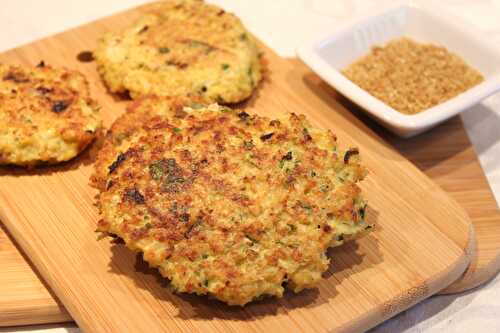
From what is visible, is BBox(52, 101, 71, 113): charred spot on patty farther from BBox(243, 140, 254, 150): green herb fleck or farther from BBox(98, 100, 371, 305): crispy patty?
BBox(243, 140, 254, 150): green herb fleck

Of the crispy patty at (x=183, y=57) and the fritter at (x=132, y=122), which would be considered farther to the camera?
the crispy patty at (x=183, y=57)

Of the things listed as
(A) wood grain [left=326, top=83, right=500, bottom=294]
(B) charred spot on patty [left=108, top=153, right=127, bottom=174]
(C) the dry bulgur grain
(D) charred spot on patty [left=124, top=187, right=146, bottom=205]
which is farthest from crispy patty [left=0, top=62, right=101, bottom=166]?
(C) the dry bulgur grain

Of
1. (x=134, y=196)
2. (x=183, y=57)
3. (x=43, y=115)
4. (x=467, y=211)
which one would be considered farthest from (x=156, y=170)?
(x=467, y=211)

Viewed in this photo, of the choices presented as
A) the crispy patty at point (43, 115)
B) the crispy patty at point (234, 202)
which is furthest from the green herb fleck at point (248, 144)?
the crispy patty at point (43, 115)

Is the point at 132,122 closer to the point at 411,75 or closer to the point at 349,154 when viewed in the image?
the point at 349,154

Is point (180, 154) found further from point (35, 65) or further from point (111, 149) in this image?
point (35, 65)

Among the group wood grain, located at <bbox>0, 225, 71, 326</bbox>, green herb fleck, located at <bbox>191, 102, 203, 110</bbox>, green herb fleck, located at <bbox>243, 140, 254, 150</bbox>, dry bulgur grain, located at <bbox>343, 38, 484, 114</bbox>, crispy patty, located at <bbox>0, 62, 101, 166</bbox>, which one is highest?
green herb fleck, located at <bbox>243, 140, 254, 150</bbox>

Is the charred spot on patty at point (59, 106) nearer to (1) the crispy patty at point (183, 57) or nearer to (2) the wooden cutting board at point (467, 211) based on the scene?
(1) the crispy patty at point (183, 57)
